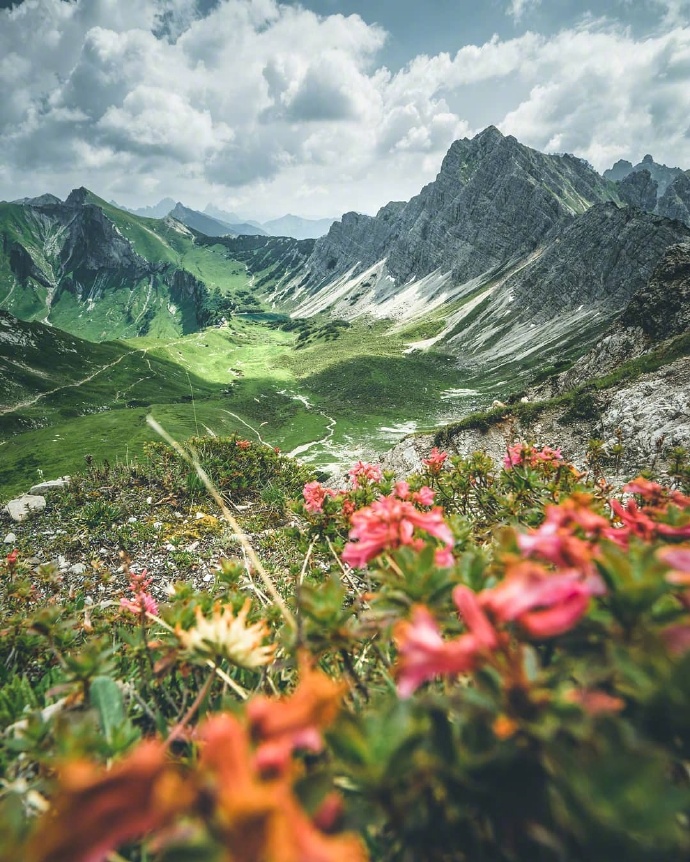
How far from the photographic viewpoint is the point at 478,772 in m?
0.88

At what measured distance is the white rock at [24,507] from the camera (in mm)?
10047

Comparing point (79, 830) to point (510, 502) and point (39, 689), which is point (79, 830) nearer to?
point (39, 689)

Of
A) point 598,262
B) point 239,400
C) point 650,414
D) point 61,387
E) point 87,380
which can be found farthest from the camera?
point 598,262

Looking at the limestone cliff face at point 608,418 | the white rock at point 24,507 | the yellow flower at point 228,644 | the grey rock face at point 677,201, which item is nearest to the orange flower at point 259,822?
the yellow flower at point 228,644

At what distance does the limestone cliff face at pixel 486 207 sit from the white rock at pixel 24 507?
152 m

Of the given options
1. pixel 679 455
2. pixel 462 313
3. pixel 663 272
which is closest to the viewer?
pixel 679 455

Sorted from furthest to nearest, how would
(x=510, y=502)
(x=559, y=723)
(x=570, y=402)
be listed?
1. (x=570, y=402)
2. (x=510, y=502)
3. (x=559, y=723)

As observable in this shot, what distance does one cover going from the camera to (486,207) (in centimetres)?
15575

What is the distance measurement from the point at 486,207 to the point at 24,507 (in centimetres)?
18027

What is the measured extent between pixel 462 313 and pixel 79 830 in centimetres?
13902

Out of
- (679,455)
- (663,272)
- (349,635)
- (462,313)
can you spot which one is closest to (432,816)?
(349,635)

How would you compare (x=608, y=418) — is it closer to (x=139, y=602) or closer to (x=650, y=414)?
(x=650, y=414)

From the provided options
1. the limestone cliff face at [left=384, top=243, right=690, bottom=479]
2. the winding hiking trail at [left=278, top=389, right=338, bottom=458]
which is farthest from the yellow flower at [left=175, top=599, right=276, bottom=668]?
the winding hiking trail at [left=278, top=389, right=338, bottom=458]

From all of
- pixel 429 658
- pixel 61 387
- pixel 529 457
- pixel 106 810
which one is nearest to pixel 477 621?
pixel 429 658
